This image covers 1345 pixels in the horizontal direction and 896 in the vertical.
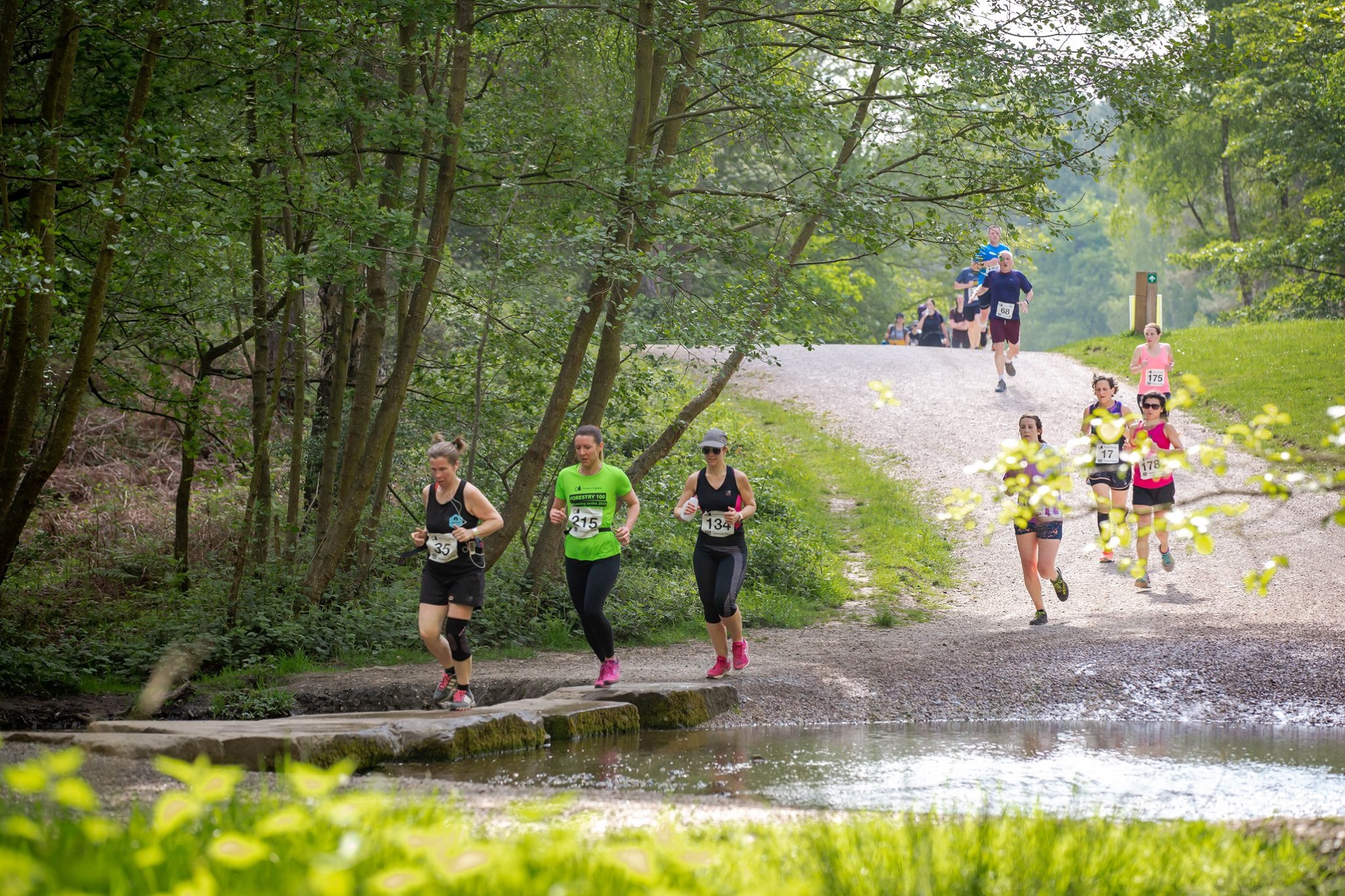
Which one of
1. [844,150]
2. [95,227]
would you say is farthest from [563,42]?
[95,227]

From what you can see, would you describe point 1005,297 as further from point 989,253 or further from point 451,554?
point 451,554

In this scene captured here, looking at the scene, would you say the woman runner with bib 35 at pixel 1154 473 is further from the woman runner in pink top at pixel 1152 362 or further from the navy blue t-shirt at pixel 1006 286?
the navy blue t-shirt at pixel 1006 286

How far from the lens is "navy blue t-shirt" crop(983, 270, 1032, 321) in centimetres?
2061

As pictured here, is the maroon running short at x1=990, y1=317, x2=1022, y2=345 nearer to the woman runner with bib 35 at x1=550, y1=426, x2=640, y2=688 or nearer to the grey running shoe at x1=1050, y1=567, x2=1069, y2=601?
the grey running shoe at x1=1050, y1=567, x2=1069, y2=601

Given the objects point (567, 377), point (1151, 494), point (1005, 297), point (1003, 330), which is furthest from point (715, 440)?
point (1003, 330)

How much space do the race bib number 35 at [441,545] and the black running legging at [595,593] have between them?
0.95 m

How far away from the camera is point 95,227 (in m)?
11.3

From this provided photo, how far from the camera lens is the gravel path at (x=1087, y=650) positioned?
9023mm

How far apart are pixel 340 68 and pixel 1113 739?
8.66 metres

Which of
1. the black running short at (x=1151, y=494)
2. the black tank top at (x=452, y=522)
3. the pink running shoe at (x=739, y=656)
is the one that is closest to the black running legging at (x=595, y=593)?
the black tank top at (x=452, y=522)

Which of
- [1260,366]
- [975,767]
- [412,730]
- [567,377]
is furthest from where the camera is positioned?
[1260,366]

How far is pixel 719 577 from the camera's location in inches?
381

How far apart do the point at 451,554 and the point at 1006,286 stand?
1431 cm

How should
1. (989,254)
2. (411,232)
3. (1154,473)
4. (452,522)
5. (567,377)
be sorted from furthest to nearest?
(989,254) → (567,377) → (1154,473) → (411,232) → (452,522)
